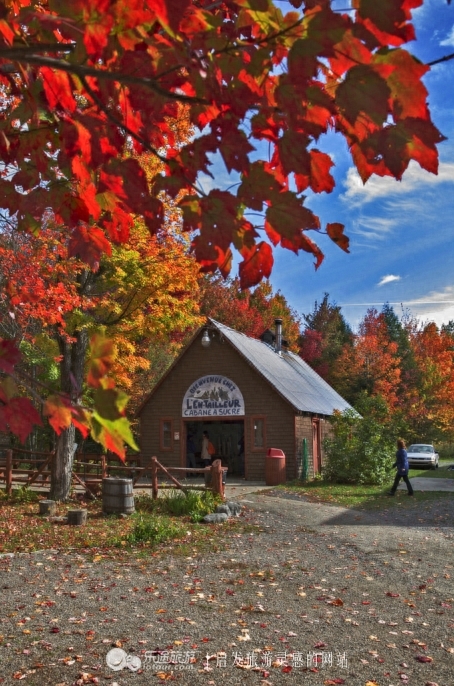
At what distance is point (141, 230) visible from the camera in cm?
1559

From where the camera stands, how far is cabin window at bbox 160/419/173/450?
27.0 m

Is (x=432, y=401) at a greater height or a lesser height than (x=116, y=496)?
greater

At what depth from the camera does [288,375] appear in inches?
1144

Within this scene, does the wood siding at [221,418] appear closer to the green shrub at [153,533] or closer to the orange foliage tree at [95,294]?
the orange foliage tree at [95,294]

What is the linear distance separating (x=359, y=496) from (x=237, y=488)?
4.30 metres

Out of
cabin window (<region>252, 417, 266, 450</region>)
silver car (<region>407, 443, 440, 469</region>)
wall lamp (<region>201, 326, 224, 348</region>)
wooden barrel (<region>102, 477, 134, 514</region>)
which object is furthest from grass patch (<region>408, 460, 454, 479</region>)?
wooden barrel (<region>102, 477, 134, 514</region>)

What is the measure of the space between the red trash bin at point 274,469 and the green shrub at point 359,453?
204 cm

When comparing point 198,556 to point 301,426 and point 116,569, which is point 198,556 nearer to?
point 116,569

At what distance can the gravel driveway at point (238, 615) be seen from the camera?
5.36m

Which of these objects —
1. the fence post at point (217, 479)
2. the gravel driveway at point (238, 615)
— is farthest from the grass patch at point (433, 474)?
the gravel driveway at point (238, 615)

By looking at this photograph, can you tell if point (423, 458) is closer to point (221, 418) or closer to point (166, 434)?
point (221, 418)

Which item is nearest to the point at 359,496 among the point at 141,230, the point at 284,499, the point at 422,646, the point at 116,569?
the point at 284,499

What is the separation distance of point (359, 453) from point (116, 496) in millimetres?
11948

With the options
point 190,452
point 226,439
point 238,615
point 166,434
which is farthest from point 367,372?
point 238,615
